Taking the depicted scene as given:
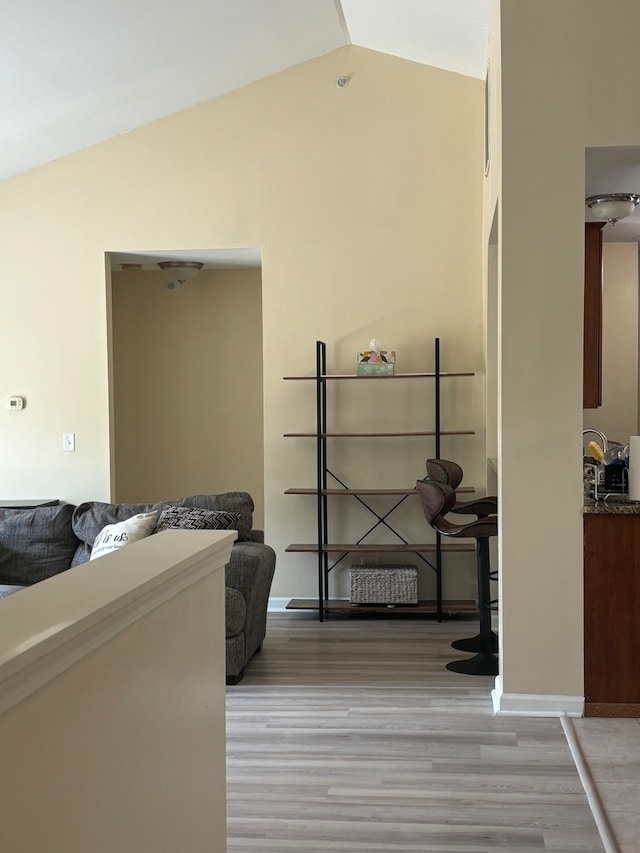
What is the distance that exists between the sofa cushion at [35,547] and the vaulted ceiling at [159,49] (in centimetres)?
227

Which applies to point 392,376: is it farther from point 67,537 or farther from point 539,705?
point 539,705

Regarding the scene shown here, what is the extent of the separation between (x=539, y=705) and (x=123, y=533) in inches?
84.5

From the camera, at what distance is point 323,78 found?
6109 millimetres

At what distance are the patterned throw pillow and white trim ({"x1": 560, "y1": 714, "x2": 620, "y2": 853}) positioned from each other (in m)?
1.93

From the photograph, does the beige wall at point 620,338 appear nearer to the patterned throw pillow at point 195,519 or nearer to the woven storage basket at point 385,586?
the woven storage basket at point 385,586

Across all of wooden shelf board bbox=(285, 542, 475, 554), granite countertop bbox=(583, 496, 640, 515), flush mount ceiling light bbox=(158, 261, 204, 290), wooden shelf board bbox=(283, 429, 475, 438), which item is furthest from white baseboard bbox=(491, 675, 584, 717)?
flush mount ceiling light bbox=(158, 261, 204, 290)

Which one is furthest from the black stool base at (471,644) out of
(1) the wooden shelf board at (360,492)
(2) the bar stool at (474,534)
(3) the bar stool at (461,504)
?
(1) the wooden shelf board at (360,492)

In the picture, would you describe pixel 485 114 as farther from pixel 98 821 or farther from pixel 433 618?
pixel 98 821

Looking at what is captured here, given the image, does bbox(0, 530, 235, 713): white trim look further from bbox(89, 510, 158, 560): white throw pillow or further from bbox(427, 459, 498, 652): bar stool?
bbox(427, 459, 498, 652): bar stool

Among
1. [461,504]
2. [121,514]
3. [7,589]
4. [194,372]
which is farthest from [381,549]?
[194,372]

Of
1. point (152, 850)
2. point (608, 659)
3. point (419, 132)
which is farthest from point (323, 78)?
point (152, 850)

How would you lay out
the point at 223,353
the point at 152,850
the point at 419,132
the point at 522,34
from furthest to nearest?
the point at 223,353 → the point at 419,132 → the point at 522,34 → the point at 152,850

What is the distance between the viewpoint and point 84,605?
149 centimetres

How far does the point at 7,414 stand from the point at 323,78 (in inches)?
118
